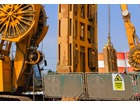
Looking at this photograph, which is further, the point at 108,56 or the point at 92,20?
the point at 108,56

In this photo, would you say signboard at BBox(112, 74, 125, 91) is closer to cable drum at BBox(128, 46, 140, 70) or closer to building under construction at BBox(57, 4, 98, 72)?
building under construction at BBox(57, 4, 98, 72)

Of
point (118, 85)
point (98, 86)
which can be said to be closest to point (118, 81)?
point (118, 85)

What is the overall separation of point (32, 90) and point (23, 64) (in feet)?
3.54

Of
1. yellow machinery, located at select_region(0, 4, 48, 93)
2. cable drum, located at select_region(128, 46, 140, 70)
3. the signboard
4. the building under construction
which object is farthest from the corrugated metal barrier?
cable drum, located at select_region(128, 46, 140, 70)

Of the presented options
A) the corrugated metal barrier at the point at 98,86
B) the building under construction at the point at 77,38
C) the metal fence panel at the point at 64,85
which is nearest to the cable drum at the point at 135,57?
the building under construction at the point at 77,38

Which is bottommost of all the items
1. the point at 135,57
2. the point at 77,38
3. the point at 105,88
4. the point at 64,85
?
the point at 105,88

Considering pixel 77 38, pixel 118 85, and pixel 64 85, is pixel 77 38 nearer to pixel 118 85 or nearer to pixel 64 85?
pixel 64 85

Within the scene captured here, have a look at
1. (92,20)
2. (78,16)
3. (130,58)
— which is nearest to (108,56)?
(130,58)

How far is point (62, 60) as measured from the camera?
13641mm

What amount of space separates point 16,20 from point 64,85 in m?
3.07

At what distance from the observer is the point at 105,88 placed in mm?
8672

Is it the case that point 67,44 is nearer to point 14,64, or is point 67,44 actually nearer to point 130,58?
point 14,64

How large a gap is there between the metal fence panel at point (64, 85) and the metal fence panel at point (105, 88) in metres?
0.34

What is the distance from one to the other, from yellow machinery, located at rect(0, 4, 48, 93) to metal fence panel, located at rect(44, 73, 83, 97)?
58.2 inches
